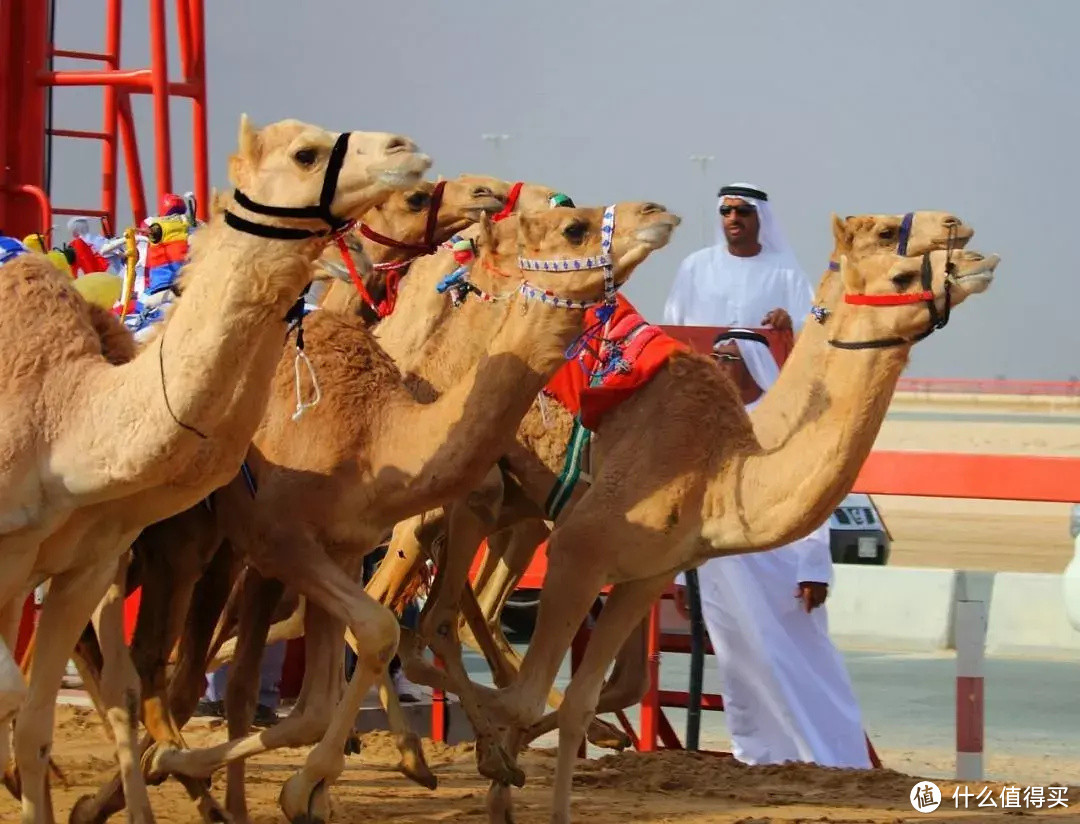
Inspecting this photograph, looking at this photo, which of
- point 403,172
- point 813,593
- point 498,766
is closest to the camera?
point 403,172

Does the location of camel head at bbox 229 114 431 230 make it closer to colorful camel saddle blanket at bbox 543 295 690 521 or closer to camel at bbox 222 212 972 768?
colorful camel saddle blanket at bbox 543 295 690 521

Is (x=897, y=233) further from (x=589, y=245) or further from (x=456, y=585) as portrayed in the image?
(x=456, y=585)

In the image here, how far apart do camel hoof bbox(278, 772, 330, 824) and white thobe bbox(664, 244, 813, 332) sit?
3862 millimetres

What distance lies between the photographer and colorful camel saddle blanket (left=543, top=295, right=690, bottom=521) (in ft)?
23.3

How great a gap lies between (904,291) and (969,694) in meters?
2.50

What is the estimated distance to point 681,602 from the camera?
31.1ft

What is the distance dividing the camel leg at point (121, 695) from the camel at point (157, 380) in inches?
24.8

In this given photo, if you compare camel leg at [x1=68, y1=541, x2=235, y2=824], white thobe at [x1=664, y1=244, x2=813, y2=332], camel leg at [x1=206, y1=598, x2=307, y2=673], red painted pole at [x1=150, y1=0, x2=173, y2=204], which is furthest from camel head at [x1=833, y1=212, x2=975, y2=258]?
red painted pole at [x1=150, y1=0, x2=173, y2=204]

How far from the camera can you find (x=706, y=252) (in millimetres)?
9984

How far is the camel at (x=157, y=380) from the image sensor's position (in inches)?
202

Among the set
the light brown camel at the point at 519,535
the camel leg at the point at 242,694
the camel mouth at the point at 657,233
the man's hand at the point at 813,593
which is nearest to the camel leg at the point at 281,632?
the light brown camel at the point at 519,535

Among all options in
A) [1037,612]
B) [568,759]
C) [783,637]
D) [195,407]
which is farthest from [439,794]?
[1037,612]

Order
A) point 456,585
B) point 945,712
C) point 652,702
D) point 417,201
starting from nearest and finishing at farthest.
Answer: point 456,585, point 417,201, point 652,702, point 945,712

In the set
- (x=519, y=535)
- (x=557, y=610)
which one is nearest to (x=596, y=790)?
(x=519, y=535)
